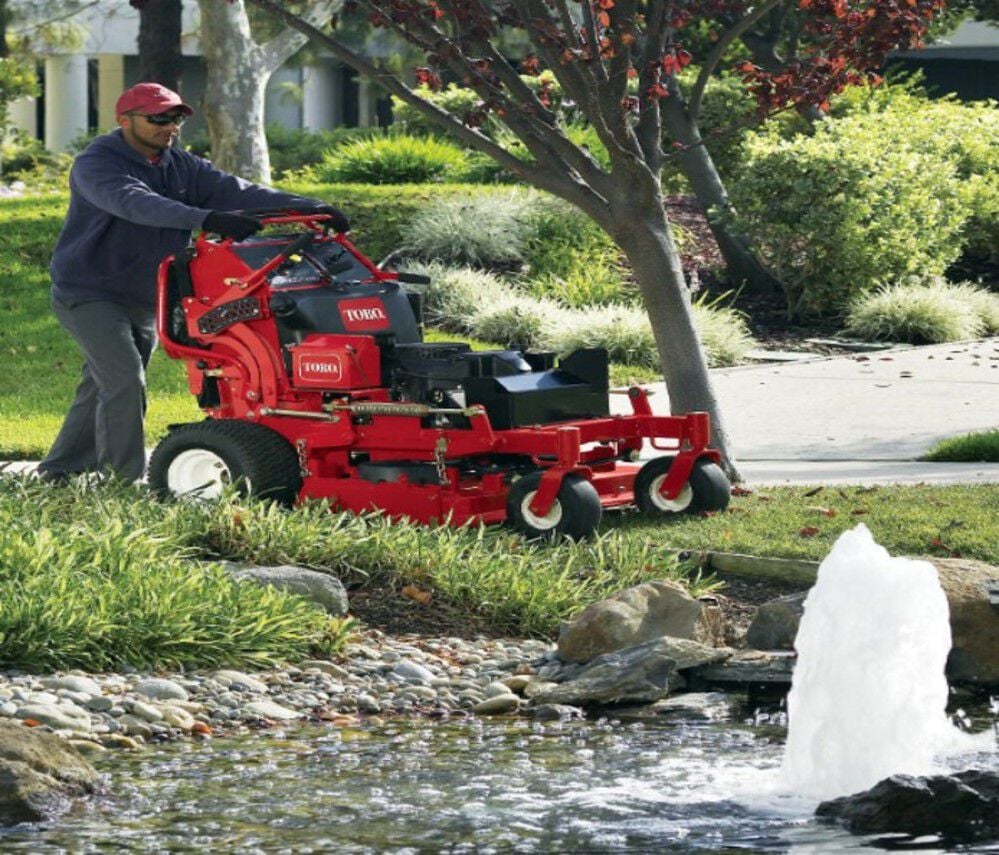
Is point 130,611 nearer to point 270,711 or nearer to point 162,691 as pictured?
point 162,691

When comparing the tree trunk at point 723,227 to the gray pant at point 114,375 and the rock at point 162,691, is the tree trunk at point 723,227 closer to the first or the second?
the gray pant at point 114,375

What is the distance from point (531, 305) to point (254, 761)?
35.0 ft

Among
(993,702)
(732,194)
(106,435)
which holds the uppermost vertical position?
(732,194)

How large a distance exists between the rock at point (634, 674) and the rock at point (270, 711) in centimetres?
81

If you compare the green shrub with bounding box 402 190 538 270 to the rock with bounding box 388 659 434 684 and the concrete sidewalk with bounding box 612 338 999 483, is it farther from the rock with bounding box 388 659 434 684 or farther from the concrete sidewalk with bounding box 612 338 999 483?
the rock with bounding box 388 659 434 684

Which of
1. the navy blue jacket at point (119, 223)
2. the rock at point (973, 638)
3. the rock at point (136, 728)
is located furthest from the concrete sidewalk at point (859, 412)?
the rock at point (136, 728)

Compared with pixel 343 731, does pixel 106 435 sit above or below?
above

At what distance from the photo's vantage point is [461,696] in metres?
7.32

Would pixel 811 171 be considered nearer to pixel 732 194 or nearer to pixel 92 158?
pixel 732 194

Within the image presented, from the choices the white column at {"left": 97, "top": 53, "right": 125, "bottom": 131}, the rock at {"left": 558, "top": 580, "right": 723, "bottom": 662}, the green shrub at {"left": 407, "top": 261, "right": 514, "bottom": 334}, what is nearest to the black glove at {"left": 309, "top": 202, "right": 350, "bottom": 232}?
the rock at {"left": 558, "top": 580, "right": 723, "bottom": 662}

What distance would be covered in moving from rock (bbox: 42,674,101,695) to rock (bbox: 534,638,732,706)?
143cm

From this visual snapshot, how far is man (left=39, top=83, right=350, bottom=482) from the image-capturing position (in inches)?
380

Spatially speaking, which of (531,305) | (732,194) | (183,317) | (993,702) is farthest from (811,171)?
(993,702)

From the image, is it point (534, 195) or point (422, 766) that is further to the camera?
point (534, 195)
